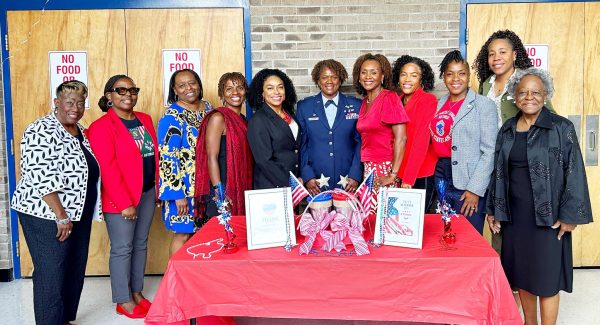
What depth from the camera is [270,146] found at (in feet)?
10.5

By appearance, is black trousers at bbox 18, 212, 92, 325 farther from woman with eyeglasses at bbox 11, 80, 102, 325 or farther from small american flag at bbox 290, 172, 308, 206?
small american flag at bbox 290, 172, 308, 206

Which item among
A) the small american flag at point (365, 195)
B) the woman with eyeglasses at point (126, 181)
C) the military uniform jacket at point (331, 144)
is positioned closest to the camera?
the small american flag at point (365, 195)

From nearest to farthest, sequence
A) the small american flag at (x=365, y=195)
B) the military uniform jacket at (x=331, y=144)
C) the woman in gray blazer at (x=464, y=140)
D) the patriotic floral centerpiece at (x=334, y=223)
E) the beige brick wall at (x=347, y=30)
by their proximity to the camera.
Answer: the patriotic floral centerpiece at (x=334, y=223)
the small american flag at (x=365, y=195)
the woman in gray blazer at (x=464, y=140)
the military uniform jacket at (x=331, y=144)
the beige brick wall at (x=347, y=30)

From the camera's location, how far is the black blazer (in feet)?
10.5

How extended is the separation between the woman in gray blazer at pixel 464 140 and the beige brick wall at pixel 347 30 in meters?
1.00

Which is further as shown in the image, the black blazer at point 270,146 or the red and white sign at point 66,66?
the red and white sign at point 66,66

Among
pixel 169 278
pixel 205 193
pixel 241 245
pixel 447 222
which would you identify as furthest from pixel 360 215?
pixel 205 193

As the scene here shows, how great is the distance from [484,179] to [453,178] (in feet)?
0.64

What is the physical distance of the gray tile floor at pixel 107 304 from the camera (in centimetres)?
321

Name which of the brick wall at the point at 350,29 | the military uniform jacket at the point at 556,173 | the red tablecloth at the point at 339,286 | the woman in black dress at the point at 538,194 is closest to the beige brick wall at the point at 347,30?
the brick wall at the point at 350,29

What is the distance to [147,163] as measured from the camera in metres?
3.27

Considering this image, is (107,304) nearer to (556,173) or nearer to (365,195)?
(365,195)

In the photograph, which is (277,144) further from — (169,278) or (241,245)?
(169,278)

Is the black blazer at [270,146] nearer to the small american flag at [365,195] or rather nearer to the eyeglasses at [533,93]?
the small american flag at [365,195]
